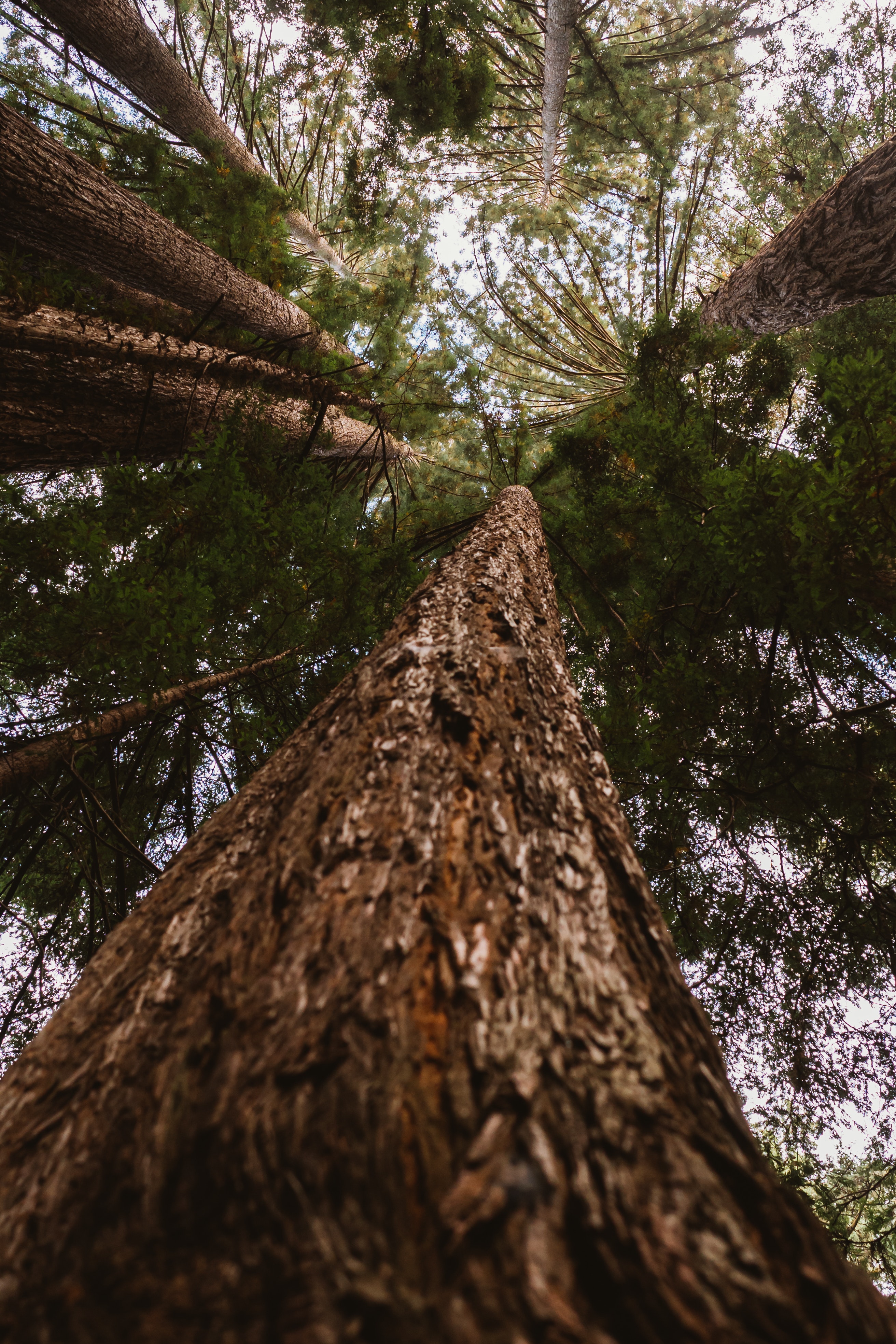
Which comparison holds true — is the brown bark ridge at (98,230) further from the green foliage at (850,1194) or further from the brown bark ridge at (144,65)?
the green foliage at (850,1194)

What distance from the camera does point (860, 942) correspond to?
419 cm

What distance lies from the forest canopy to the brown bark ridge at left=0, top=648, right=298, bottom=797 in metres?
0.03

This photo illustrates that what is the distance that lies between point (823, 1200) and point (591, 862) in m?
5.27

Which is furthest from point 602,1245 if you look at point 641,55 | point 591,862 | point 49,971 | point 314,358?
point 641,55

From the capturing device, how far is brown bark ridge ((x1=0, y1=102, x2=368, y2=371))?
3.83m

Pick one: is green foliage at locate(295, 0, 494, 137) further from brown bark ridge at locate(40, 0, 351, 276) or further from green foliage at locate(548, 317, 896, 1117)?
green foliage at locate(548, 317, 896, 1117)

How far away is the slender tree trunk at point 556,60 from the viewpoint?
265 inches

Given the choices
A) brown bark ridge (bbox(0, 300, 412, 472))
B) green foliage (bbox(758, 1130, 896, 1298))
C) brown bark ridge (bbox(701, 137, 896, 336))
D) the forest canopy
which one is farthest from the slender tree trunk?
green foliage (bbox(758, 1130, 896, 1298))

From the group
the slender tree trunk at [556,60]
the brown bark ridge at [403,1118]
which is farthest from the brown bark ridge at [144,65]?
the brown bark ridge at [403,1118]

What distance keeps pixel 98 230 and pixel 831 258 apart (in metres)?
6.33

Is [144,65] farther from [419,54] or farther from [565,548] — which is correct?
[565,548]

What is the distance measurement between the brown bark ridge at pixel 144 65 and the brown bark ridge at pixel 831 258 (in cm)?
582

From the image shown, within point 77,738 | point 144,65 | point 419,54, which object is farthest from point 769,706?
point 144,65

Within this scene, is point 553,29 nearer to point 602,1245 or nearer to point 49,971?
point 602,1245
